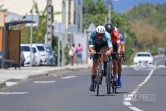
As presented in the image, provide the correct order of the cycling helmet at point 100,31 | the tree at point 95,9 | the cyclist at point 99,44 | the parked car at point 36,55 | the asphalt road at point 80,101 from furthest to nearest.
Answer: the tree at point 95,9
the parked car at point 36,55
the cyclist at point 99,44
the cycling helmet at point 100,31
the asphalt road at point 80,101

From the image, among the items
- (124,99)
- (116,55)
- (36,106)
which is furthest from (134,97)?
(36,106)

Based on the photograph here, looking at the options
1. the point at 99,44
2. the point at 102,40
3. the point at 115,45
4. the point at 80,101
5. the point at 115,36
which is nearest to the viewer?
the point at 80,101

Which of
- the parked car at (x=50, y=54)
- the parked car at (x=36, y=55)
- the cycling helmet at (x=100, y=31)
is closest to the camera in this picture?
the cycling helmet at (x=100, y=31)

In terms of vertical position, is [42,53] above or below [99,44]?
above

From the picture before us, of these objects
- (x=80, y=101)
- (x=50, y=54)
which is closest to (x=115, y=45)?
(x=80, y=101)

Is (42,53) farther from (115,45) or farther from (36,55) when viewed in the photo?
(115,45)

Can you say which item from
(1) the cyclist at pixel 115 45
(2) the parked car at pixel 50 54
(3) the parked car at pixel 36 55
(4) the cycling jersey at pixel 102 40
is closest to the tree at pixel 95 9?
(2) the parked car at pixel 50 54

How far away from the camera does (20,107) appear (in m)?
14.5

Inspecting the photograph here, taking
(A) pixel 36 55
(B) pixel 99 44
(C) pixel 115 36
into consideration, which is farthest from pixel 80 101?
(A) pixel 36 55

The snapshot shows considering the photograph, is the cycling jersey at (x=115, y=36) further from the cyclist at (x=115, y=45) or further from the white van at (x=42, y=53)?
the white van at (x=42, y=53)

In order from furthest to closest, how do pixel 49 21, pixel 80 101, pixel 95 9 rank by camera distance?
pixel 95 9 → pixel 49 21 → pixel 80 101

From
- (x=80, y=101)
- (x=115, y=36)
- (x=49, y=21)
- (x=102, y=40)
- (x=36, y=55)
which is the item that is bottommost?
(x=80, y=101)

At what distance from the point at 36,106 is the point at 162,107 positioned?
2.74 meters

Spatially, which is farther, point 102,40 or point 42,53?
point 42,53
